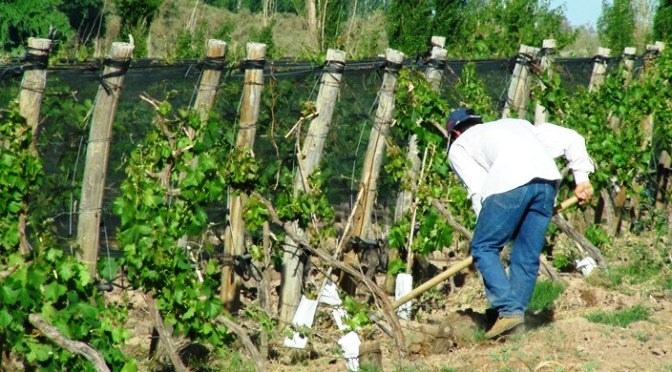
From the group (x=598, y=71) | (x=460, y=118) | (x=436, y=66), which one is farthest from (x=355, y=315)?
(x=598, y=71)

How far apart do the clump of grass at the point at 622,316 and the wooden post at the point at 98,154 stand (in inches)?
135

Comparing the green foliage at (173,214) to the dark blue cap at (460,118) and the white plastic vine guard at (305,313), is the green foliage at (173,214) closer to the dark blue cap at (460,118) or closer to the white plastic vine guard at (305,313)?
the white plastic vine guard at (305,313)

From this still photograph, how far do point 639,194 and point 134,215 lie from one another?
698cm

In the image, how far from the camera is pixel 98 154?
6.95m

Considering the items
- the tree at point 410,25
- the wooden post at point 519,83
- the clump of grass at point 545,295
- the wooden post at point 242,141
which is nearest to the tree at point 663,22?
the tree at point 410,25

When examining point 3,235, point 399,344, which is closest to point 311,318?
point 399,344

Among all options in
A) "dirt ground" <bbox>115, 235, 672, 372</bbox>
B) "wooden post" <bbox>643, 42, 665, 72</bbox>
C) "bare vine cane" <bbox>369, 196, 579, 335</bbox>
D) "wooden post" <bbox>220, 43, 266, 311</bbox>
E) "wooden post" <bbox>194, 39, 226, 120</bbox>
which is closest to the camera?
"dirt ground" <bbox>115, 235, 672, 372</bbox>

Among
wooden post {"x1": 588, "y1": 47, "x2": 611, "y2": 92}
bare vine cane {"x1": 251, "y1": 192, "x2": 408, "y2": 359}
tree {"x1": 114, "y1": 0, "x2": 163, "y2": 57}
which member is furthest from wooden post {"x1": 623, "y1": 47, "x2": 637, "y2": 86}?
tree {"x1": 114, "y1": 0, "x2": 163, "y2": 57}

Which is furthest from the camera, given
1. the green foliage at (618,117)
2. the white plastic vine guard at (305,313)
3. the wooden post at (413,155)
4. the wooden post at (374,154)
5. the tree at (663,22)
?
the tree at (663,22)

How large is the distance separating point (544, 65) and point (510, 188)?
14.2ft

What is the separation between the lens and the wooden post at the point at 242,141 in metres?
7.82

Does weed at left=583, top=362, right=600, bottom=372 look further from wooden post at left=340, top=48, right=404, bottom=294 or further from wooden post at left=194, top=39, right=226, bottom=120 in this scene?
wooden post at left=194, top=39, right=226, bottom=120

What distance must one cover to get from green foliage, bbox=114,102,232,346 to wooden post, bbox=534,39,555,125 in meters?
5.12

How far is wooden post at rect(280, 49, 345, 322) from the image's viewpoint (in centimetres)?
835
